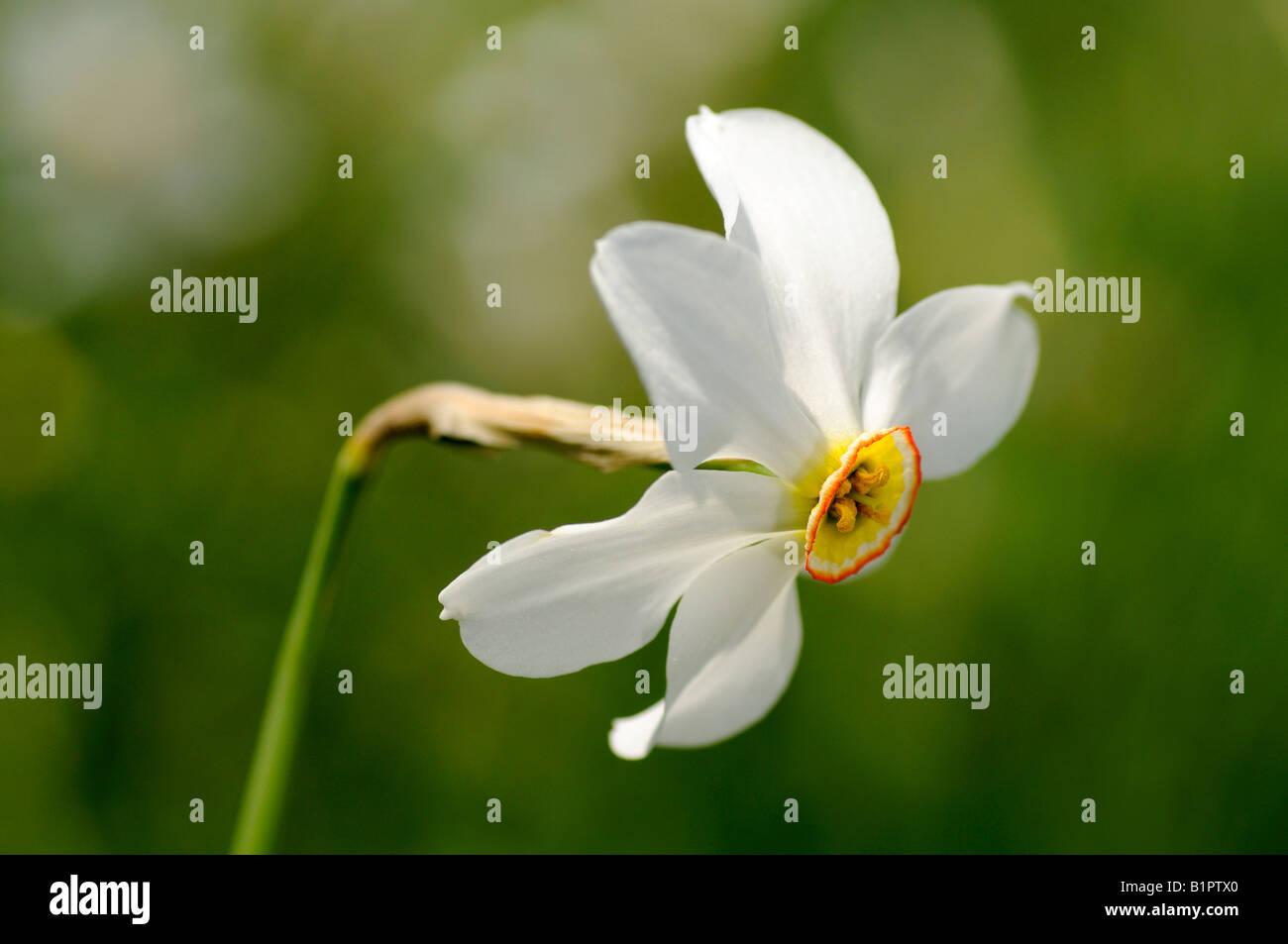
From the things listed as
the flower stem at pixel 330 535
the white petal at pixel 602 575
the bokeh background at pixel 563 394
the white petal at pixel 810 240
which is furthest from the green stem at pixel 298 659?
the bokeh background at pixel 563 394

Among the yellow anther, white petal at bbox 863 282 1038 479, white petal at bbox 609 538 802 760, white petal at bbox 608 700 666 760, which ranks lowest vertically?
white petal at bbox 608 700 666 760

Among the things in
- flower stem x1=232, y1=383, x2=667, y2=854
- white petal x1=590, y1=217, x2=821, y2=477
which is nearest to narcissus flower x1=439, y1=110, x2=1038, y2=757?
white petal x1=590, y1=217, x2=821, y2=477

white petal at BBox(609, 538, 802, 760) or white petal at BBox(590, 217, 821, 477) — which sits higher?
white petal at BBox(590, 217, 821, 477)

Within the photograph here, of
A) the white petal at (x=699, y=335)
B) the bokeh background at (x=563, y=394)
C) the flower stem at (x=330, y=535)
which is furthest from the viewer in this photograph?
the bokeh background at (x=563, y=394)

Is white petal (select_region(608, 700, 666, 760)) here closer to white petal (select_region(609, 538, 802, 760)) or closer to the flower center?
white petal (select_region(609, 538, 802, 760))

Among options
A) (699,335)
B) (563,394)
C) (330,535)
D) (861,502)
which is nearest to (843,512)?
(861,502)

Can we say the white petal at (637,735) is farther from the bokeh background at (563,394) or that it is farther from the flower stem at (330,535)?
the bokeh background at (563,394)

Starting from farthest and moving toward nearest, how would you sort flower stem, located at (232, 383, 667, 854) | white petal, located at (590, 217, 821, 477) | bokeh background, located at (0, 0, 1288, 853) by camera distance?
1. bokeh background, located at (0, 0, 1288, 853)
2. flower stem, located at (232, 383, 667, 854)
3. white petal, located at (590, 217, 821, 477)

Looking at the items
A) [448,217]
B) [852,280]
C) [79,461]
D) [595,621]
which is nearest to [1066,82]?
[448,217]
